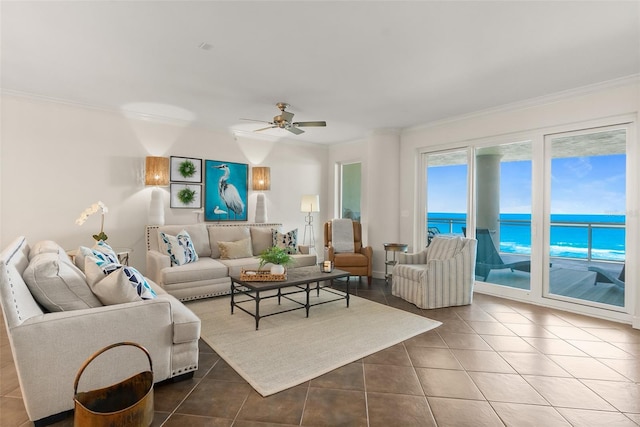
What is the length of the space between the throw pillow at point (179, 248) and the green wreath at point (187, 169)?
1200 millimetres

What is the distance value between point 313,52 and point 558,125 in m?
3.23

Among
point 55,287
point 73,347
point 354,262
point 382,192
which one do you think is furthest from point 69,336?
point 382,192

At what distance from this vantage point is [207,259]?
4.81 meters

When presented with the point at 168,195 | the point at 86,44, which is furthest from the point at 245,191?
the point at 86,44

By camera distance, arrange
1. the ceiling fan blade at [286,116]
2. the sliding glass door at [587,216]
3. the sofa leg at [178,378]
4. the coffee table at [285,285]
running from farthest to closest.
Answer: the ceiling fan blade at [286,116], the sliding glass door at [587,216], the coffee table at [285,285], the sofa leg at [178,378]

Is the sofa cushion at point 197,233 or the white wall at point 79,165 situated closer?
the white wall at point 79,165

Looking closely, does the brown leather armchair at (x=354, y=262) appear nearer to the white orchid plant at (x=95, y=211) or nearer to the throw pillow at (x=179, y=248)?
the throw pillow at (x=179, y=248)

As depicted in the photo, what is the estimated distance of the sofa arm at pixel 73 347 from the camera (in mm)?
1773

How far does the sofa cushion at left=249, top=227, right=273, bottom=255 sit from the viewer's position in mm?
5457

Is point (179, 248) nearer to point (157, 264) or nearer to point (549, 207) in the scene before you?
point (157, 264)

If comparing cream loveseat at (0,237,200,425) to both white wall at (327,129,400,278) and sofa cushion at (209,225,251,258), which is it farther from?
white wall at (327,129,400,278)

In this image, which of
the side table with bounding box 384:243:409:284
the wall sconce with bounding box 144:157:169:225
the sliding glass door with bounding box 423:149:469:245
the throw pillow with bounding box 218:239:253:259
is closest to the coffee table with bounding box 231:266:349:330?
the throw pillow with bounding box 218:239:253:259

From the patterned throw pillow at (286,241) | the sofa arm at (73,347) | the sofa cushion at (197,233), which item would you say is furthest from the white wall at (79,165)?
the sofa arm at (73,347)

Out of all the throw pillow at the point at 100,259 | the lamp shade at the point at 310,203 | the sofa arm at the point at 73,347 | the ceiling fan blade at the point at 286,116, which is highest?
the ceiling fan blade at the point at 286,116
